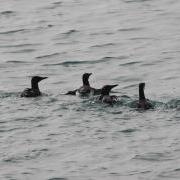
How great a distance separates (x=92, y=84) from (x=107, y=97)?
309 centimetres

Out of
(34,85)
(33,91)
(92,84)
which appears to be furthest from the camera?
(92,84)

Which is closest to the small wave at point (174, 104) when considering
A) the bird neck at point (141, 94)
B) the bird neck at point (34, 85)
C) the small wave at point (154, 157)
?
the bird neck at point (141, 94)

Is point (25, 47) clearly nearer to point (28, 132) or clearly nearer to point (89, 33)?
point (89, 33)

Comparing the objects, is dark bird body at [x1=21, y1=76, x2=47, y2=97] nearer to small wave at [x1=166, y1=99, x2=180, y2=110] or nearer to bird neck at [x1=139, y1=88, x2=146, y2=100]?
bird neck at [x1=139, y1=88, x2=146, y2=100]

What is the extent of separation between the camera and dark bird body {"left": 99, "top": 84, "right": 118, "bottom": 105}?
22.1m

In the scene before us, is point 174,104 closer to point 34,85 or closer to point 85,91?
point 85,91

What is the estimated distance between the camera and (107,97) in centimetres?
2217

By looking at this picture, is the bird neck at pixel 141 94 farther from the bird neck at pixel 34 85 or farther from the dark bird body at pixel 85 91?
the bird neck at pixel 34 85

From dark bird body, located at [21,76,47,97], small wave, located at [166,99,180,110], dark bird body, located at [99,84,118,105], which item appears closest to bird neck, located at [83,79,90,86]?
dark bird body, located at [99,84,118,105]

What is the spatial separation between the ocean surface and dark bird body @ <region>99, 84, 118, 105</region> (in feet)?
0.57

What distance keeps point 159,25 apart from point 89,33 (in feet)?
8.09

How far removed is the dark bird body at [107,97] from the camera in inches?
869

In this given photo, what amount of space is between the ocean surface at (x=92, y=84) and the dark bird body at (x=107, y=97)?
0.57 ft

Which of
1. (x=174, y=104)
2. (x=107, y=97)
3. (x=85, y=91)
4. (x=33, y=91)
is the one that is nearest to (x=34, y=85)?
(x=33, y=91)
